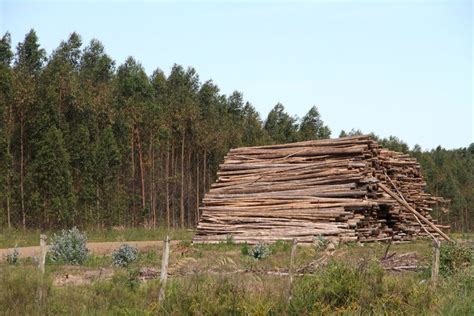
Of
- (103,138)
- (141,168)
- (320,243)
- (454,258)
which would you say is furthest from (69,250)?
(141,168)

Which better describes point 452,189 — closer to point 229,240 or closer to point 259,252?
point 229,240

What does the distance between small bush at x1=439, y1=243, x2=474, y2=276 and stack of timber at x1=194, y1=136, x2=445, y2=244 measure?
21.1 feet

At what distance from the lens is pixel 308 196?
21141 millimetres

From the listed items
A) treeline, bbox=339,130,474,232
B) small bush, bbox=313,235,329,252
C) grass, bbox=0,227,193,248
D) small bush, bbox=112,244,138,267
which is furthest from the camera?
treeline, bbox=339,130,474,232

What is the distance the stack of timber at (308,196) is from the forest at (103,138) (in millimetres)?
10603

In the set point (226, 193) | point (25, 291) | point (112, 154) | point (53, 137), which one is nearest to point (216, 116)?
point (112, 154)

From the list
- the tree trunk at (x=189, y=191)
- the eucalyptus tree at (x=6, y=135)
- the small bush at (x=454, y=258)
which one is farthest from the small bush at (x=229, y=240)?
the tree trunk at (x=189, y=191)

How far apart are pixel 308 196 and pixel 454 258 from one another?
28.1ft

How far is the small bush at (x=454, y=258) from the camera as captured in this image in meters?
12.6

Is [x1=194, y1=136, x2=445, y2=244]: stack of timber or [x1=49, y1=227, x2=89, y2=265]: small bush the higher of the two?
[x1=194, y1=136, x2=445, y2=244]: stack of timber

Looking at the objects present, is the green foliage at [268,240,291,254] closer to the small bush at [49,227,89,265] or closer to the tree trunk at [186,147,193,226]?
the small bush at [49,227,89,265]

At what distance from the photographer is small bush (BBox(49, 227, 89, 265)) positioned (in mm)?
14755

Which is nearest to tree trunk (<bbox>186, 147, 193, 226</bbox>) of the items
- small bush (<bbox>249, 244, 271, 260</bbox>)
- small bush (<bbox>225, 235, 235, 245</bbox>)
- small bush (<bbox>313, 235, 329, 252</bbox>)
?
small bush (<bbox>225, 235, 235, 245</bbox>)

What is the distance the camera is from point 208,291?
861 cm
